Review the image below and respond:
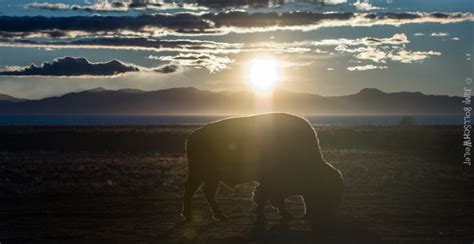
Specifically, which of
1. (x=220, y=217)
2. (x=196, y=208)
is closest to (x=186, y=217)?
(x=220, y=217)

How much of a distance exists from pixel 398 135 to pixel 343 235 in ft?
197

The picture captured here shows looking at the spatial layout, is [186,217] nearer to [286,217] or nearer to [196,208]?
[196,208]

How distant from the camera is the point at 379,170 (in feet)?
112

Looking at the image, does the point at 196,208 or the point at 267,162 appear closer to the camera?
the point at 267,162

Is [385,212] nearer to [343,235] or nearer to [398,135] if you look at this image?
[343,235]

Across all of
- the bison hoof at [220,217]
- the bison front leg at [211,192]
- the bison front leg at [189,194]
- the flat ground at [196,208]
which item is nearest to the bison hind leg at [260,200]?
the flat ground at [196,208]

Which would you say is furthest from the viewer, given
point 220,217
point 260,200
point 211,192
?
point 211,192

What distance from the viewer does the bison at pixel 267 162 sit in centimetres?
1780

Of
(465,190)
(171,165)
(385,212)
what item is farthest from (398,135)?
(385,212)

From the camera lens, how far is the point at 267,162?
18.0m

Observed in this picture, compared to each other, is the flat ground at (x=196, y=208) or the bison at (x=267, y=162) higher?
the bison at (x=267, y=162)

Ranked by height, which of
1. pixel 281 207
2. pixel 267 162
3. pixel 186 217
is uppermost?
pixel 267 162

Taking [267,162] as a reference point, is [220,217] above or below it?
below

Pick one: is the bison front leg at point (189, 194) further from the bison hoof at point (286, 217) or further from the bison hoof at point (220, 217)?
the bison hoof at point (286, 217)
